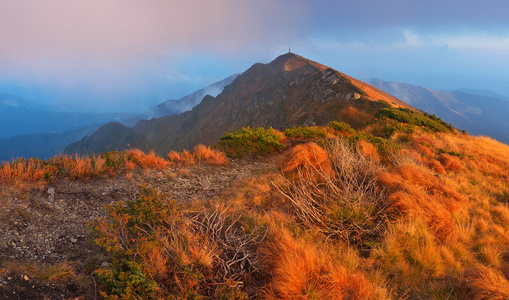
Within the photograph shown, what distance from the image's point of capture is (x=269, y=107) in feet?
275

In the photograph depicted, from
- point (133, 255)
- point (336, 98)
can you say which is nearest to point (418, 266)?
point (133, 255)

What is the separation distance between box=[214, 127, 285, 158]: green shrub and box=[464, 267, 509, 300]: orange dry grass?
7.67m

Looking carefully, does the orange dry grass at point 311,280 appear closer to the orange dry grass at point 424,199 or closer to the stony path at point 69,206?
the orange dry grass at point 424,199

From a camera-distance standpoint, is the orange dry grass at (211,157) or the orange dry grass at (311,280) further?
the orange dry grass at (211,157)

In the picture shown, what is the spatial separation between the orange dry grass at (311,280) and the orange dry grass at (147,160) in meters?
5.77

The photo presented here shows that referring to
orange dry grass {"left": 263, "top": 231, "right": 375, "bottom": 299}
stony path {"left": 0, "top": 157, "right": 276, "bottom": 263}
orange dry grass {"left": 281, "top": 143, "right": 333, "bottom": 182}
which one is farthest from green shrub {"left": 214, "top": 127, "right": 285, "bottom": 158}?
orange dry grass {"left": 263, "top": 231, "right": 375, "bottom": 299}

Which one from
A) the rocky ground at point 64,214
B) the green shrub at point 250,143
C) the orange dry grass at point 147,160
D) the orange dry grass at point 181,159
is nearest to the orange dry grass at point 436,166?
the green shrub at point 250,143

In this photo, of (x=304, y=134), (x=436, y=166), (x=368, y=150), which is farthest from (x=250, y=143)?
(x=436, y=166)

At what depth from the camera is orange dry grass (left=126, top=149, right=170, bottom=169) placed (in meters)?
7.58

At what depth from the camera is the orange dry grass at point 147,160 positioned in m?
7.58

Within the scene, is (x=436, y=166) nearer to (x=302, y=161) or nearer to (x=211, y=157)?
(x=302, y=161)

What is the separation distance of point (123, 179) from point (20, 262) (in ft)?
11.5

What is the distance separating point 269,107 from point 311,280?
8279 cm

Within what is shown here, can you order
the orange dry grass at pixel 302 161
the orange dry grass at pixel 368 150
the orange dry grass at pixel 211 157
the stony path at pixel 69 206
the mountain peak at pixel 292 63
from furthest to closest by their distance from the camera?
the mountain peak at pixel 292 63, the orange dry grass at pixel 211 157, the orange dry grass at pixel 368 150, the orange dry grass at pixel 302 161, the stony path at pixel 69 206
